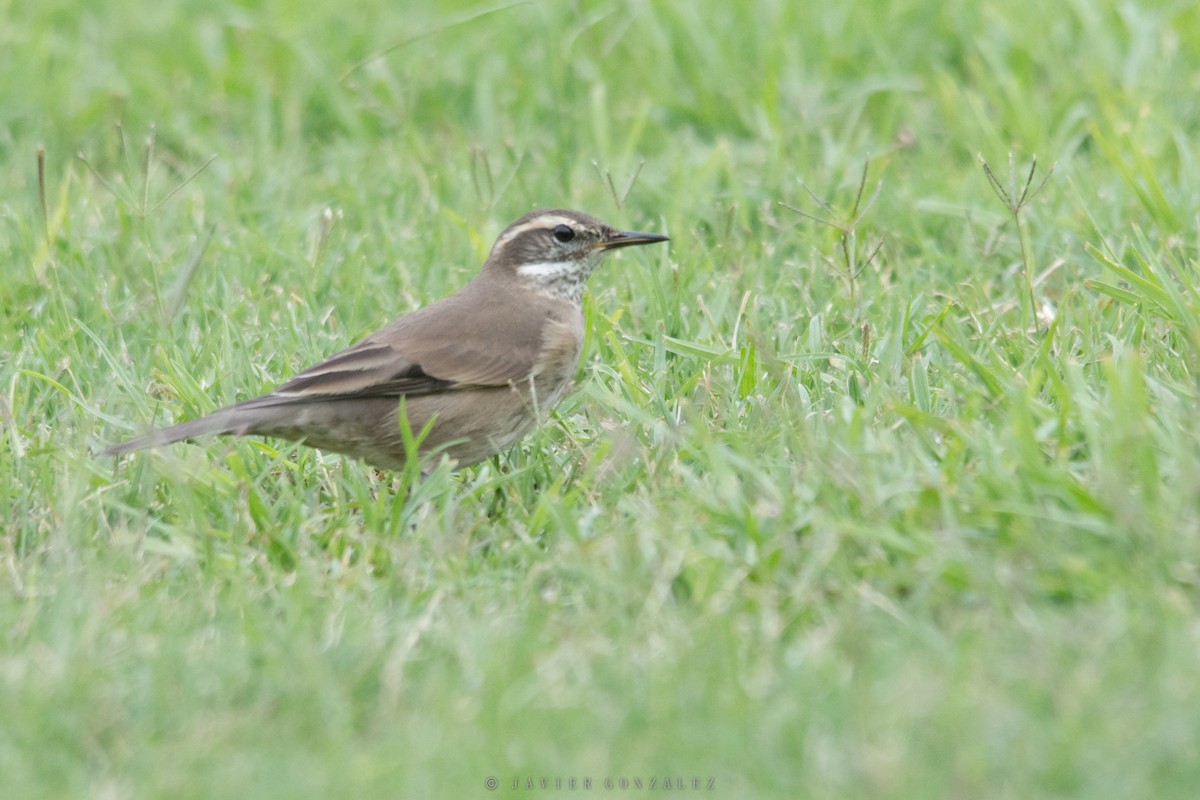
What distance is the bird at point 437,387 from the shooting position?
5.56m

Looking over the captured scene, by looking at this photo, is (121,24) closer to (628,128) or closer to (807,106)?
(628,128)

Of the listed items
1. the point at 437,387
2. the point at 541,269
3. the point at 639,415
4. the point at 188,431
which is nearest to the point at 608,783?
the point at 639,415

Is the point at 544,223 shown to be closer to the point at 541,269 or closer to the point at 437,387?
the point at 541,269

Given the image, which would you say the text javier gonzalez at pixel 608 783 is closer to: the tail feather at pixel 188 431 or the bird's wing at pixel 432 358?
the tail feather at pixel 188 431

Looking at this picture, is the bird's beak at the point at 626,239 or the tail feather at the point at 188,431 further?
the bird's beak at the point at 626,239

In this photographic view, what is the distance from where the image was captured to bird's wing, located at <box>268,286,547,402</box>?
5.79 metres

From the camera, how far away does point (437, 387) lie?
19.7 feet

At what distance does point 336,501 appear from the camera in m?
5.58

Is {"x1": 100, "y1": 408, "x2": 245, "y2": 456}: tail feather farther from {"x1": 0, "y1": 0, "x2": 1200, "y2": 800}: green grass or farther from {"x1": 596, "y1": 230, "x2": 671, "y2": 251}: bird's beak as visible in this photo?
{"x1": 596, "y1": 230, "x2": 671, "y2": 251}: bird's beak

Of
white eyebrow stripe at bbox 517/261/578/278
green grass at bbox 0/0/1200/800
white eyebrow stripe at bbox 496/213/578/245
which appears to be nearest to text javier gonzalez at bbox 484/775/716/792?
green grass at bbox 0/0/1200/800

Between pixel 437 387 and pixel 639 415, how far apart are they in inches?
31.7

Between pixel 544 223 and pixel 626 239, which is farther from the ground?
pixel 544 223

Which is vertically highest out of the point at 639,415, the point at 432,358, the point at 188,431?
the point at 188,431

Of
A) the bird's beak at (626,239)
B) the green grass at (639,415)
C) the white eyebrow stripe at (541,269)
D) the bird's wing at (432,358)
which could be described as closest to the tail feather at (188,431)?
the green grass at (639,415)
